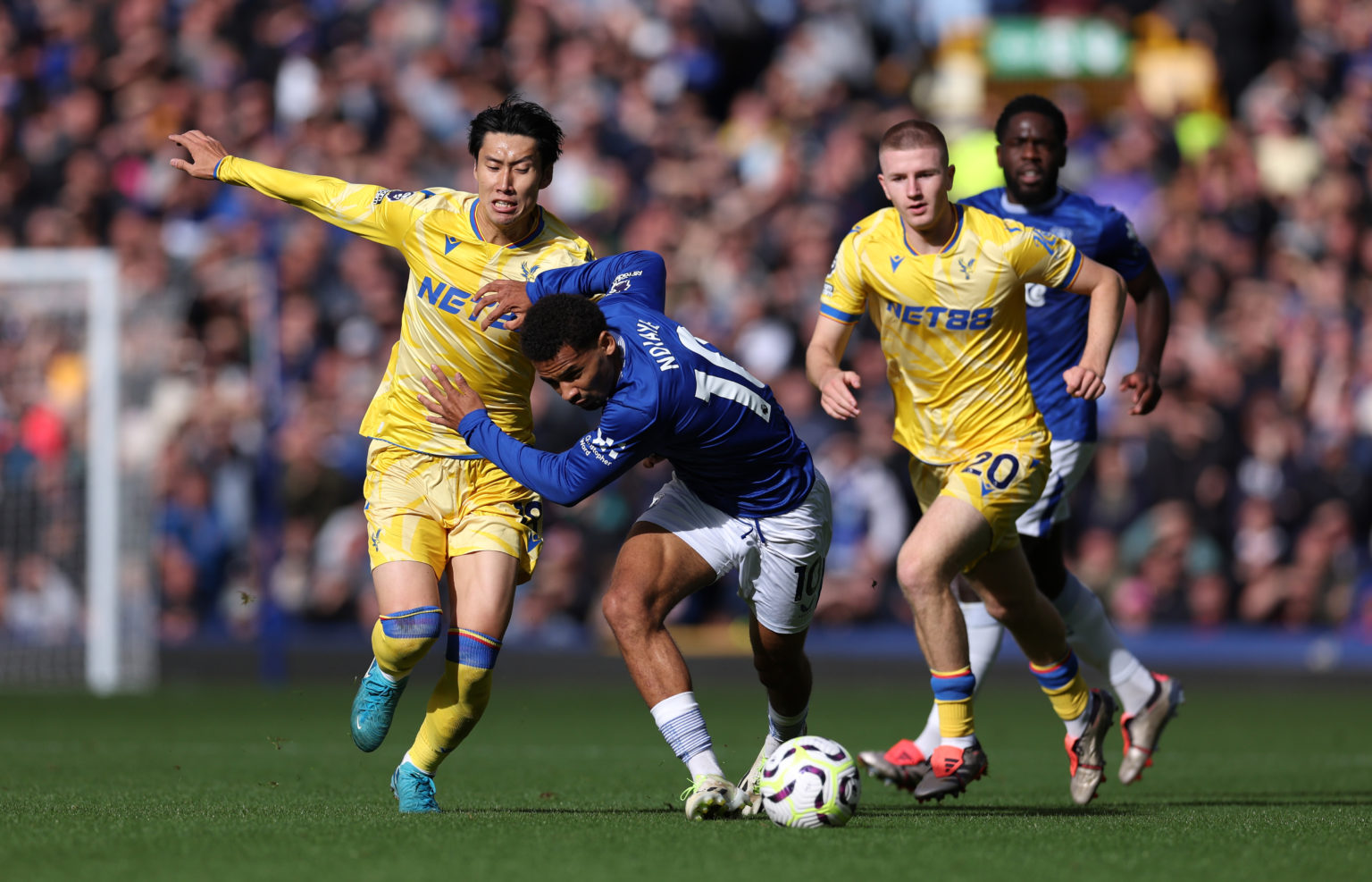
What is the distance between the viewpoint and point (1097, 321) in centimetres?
703

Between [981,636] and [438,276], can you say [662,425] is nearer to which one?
[438,276]

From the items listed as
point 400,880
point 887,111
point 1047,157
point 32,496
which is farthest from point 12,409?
point 400,880

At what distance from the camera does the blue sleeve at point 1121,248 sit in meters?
7.99

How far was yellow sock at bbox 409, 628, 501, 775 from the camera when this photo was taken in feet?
22.0

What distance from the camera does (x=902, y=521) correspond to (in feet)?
46.4

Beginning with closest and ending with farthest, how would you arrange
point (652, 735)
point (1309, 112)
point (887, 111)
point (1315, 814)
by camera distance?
point (1315, 814) < point (652, 735) < point (1309, 112) < point (887, 111)

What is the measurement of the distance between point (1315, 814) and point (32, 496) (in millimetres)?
11352

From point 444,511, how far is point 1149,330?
3.27 m

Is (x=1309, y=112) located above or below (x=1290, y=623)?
above

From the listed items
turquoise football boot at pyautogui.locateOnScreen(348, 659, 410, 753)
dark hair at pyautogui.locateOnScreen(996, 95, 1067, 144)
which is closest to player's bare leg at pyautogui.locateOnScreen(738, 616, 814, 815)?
turquoise football boot at pyautogui.locateOnScreen(348, 659, 410, 753)

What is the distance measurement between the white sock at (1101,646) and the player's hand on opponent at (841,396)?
7.04 ft

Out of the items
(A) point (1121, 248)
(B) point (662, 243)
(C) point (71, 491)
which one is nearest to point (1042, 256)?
(A) point (1121, 248)

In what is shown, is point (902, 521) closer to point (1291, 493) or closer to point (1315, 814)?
point (1291, 493)

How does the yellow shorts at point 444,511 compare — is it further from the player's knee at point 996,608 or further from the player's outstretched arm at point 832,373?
the player's knee at point 996,608
